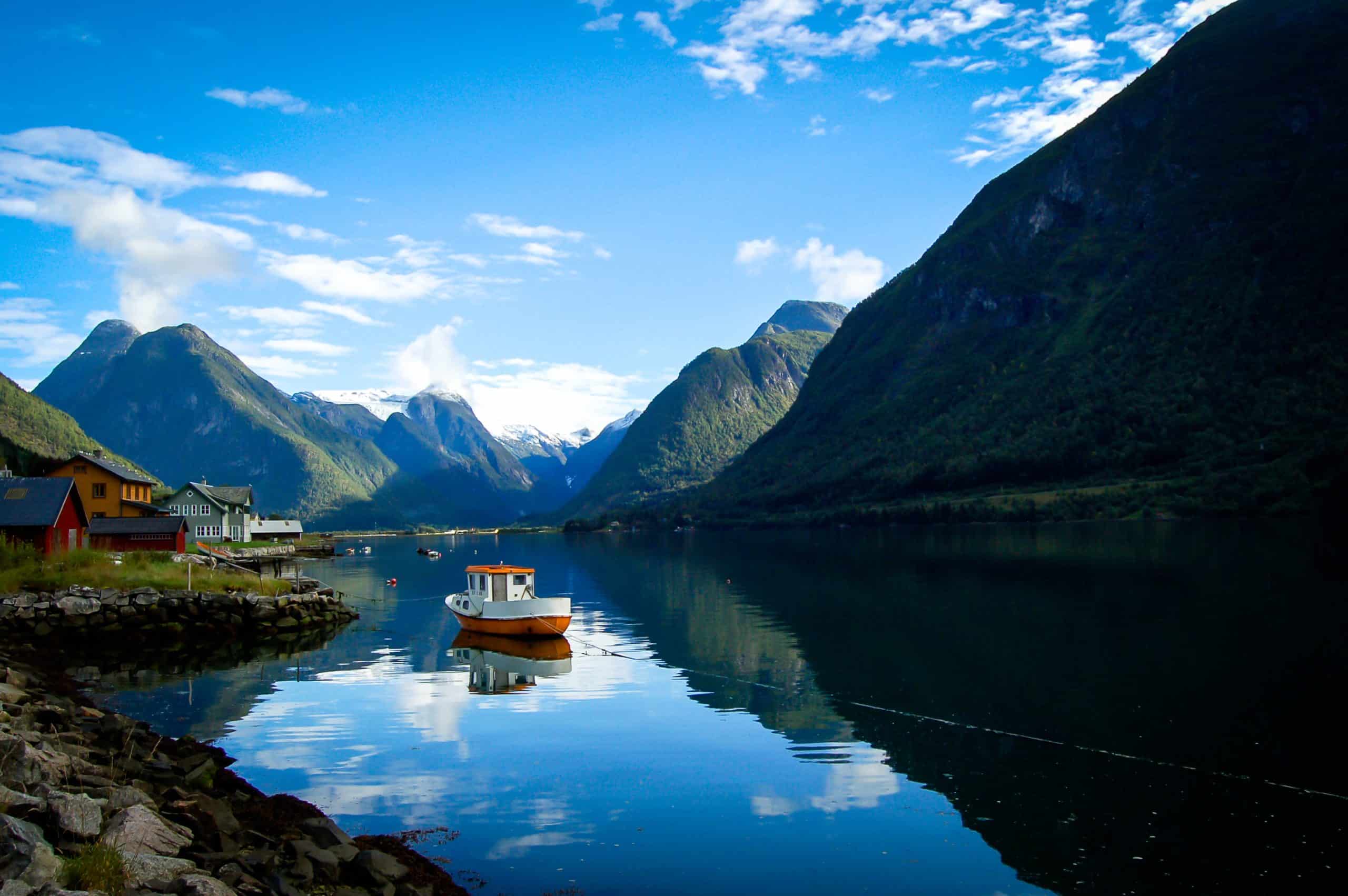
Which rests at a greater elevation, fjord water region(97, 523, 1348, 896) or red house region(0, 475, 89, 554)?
red house region(0, 475, 89, 554)

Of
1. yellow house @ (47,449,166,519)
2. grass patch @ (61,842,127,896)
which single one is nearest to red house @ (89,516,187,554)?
yellow house @ (47,449,166,519)

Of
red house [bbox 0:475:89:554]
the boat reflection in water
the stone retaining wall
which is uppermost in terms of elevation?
red house [bbox 0:475:89:554]

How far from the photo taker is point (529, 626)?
1923 inches

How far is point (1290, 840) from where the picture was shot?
17.2m

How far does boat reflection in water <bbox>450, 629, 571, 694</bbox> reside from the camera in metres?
36.9

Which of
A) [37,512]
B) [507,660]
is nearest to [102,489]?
[37,512]

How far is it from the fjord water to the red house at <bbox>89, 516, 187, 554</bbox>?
3798 centimetres

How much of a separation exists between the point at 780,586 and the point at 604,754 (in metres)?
51.0

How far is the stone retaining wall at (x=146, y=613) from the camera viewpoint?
45312mm

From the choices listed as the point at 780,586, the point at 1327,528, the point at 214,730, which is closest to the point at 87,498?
the point at 780,586

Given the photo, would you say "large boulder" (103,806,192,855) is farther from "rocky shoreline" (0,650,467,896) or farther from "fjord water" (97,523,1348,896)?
"fjord water" (97,523,1348,896)

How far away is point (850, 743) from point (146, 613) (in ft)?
131

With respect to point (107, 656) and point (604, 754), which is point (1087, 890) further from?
point (107, 656)

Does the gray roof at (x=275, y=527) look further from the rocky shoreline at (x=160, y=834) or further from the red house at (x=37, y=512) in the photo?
the rocky shoreline at (x=160, y=834)
